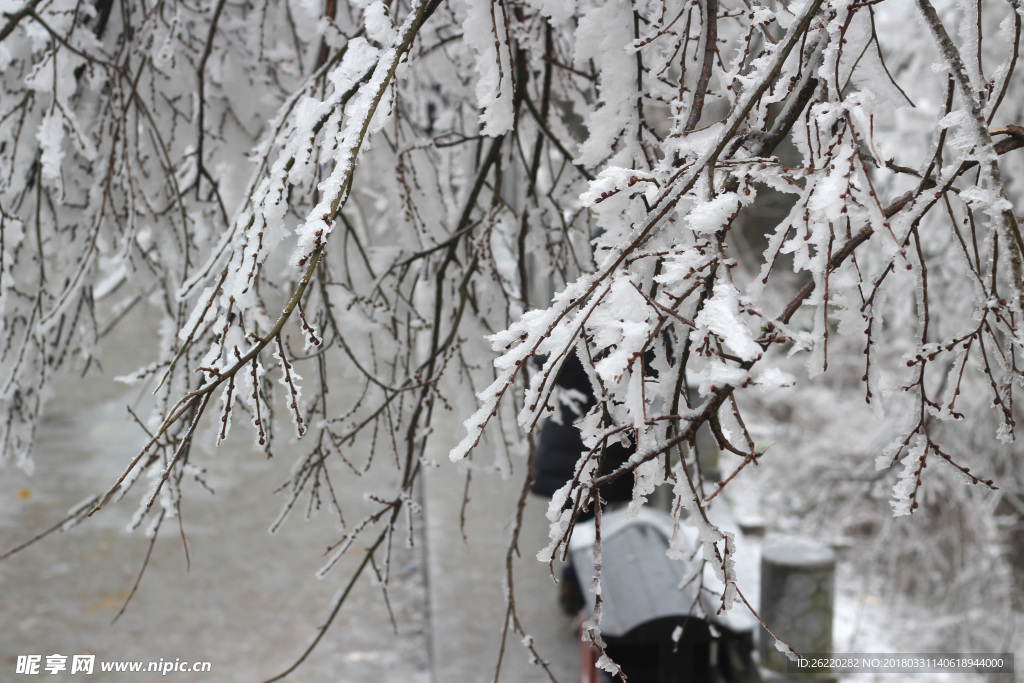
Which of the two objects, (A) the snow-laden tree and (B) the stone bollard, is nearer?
(A) the snow-laden tree

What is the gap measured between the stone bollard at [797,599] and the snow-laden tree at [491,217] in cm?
137

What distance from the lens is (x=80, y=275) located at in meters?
1.85

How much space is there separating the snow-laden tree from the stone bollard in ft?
4.51

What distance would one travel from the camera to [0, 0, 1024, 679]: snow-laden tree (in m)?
0.94

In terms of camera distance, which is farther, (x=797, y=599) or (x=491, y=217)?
(x=797, y=599)

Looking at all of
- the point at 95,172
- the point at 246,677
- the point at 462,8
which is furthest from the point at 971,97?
the point at 246,677

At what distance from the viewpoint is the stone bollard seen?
11.2 ft

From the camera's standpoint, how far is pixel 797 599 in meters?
3.45

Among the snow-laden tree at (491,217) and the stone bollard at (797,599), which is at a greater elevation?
the snow-laden tree at (491,217)

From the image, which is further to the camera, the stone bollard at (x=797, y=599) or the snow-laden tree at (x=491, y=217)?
the stone bollard at (x=797, y=599)

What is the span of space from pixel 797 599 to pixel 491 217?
237 cm

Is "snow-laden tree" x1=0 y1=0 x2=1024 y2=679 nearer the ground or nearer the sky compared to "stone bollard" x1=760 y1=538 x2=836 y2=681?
nearer the sky

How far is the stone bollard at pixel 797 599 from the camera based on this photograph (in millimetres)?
3410

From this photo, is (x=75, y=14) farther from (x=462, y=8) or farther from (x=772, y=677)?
(x=772, y=677)
